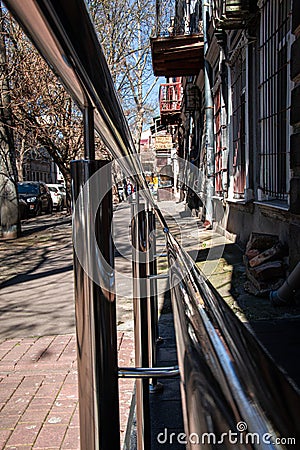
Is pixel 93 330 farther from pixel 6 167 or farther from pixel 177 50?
pixel 177 50

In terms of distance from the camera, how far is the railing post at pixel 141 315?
69.5 inches

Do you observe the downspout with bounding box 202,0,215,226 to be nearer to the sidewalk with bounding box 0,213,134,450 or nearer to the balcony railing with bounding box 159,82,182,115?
the sidewalk with bounding box 0,213,134,450

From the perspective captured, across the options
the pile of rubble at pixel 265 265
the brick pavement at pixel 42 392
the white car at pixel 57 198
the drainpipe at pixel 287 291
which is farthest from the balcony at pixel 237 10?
the white car at pixel 57 198

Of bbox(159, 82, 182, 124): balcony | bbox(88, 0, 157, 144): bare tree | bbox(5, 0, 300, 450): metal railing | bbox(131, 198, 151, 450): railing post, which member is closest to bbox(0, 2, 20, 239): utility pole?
bbox(88, 0, 157, 144): bare tree

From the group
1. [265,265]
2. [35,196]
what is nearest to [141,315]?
[265,265]

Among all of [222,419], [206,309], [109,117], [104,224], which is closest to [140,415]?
[104,224]

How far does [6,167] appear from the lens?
12445 millimetres

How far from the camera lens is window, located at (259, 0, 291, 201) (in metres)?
5.67

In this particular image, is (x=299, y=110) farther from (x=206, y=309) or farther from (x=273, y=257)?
(x=206, y=309)

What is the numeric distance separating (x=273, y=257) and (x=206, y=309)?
4783 millimetres

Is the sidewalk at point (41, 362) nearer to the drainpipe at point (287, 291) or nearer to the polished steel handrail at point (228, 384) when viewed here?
the drainpipe at point (287, 291)

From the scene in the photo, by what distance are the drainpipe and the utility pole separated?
9076 millimetres

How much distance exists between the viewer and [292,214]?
4578 millimetres

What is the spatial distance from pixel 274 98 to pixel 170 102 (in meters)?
20.4
